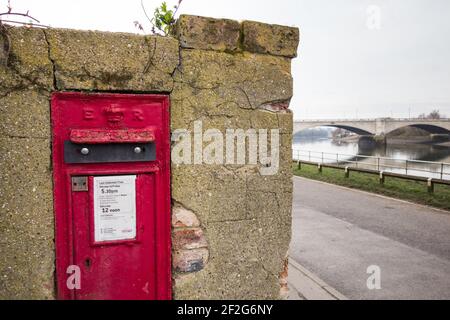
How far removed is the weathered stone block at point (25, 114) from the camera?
1.86m

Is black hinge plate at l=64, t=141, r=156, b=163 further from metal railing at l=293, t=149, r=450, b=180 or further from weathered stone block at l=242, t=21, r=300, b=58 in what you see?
metal railing at l=293, t=149, r=450, b=180

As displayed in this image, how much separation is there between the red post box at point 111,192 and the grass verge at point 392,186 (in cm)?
855

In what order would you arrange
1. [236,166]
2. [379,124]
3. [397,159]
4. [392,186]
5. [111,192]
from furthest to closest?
[379,124] → [392,186] → [397,159] → [236,166] → [111,192]

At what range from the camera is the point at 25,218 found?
191 centimetres

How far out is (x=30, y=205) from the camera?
191 centimetres

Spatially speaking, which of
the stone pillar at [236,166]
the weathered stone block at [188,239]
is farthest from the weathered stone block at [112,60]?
the weathered stone block at [188,239]

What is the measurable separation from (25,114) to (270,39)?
5.37ft

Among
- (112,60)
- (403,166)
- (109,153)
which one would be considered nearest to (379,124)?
(403,166)

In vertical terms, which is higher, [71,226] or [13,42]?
[13,42]

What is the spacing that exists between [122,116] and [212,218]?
0.89 meters

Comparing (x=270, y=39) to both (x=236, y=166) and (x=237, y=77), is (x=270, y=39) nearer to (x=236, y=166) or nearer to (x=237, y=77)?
(x=237, y=77)

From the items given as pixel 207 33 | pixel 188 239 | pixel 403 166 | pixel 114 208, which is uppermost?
pixel 207 33

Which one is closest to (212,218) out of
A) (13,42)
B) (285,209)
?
(285,209)
